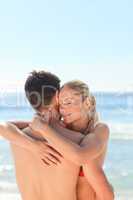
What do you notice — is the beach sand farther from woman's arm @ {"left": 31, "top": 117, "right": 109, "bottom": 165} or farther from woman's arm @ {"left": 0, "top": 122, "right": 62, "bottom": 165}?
woman's arm @ {"left": 31, "top": 117, "right": 109, "bottom": 165}

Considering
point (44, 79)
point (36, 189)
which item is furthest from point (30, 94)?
point (36, 189)

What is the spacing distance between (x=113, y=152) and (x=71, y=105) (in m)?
8.96

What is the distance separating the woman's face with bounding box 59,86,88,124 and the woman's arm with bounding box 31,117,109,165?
0.10 m

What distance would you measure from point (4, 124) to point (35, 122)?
0.71ft

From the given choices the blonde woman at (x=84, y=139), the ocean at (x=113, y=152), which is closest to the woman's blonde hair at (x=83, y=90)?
the blonde woman at (x=84, y=139)

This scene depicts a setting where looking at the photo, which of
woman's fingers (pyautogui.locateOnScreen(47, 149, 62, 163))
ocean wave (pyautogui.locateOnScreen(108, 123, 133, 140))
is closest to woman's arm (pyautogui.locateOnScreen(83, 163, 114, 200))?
woman's fingers (pyautogui.locateOnScreen(47, 149, 62, 163))

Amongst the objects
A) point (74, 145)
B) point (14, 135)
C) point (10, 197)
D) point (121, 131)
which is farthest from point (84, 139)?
point (121, 131)

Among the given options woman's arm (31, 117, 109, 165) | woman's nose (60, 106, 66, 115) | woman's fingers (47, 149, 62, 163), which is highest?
woman's nose (60, 106, 66, 115)

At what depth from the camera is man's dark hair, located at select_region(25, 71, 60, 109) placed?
204cm

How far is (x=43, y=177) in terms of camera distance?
1.98 meters

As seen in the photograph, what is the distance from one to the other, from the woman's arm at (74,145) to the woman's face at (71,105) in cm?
10

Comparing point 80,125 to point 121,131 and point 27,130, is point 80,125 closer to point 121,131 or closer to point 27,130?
point 27,130

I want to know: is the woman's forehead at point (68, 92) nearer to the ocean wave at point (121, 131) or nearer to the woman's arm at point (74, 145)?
the woman's arm at point (74, 145)

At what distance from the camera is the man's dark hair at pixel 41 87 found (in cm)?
204
